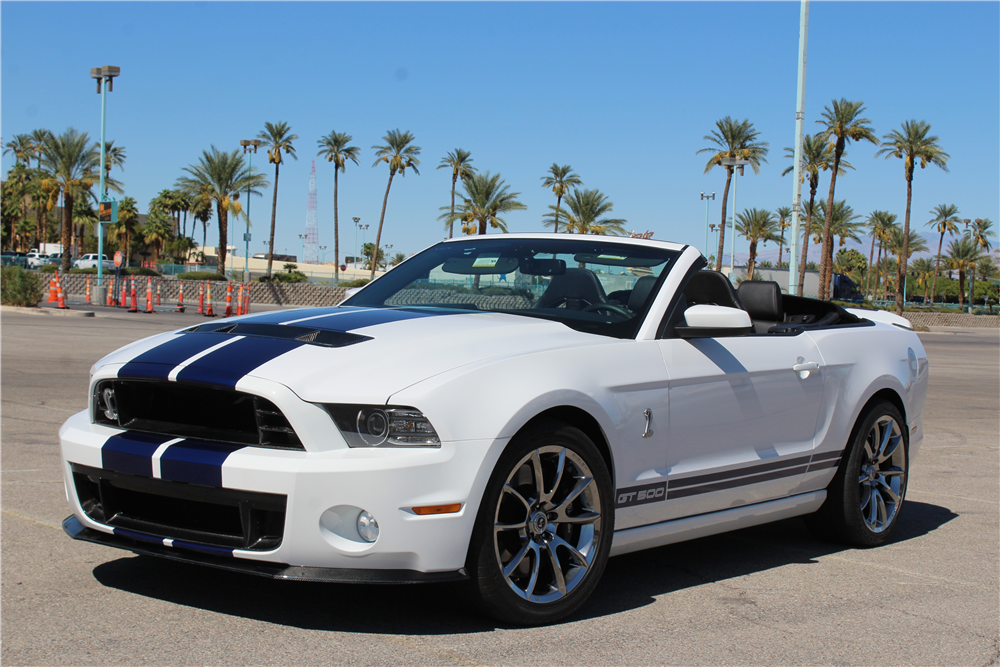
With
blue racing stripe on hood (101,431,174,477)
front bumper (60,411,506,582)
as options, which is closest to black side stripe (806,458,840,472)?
front bumper (60,411,506,582)

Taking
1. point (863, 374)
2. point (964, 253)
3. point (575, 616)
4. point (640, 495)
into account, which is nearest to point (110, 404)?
point (575, 616)

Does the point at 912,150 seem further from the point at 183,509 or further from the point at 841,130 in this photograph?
the point at 183,509

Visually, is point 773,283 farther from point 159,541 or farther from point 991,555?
point 159,541

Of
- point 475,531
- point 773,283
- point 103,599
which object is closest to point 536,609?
point 475,531

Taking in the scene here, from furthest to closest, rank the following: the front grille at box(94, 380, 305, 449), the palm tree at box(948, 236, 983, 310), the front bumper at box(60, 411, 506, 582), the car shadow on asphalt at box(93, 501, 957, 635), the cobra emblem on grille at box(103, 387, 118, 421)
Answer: the palm tree at box(948, 236, 983, 310)
the cobra emblem on grille at box(103, 387, 118, 421)
the car shadow on asphalt at box(93, 501, 957, 635)
the front grille at box(94, 380, 305, 449)
the front bumper at box(60, 411, 506, 582)

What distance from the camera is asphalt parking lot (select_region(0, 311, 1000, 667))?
11.0 feet

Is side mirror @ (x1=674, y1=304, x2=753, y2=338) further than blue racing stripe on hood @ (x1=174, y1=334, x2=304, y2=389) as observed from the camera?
Yes

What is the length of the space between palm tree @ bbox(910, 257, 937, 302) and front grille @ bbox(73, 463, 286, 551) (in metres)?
152

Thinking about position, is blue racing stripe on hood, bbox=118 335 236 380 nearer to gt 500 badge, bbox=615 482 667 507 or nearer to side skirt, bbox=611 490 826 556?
gt 500 badge, bbox=615 482 667 507

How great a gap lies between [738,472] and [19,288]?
2970 cm

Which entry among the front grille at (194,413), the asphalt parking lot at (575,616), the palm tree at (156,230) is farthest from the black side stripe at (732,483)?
the palm tree at (156,230)

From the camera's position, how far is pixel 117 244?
97.5 metres

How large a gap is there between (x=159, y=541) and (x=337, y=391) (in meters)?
0.88

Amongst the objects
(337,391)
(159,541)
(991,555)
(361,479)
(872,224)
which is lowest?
(991,555)
